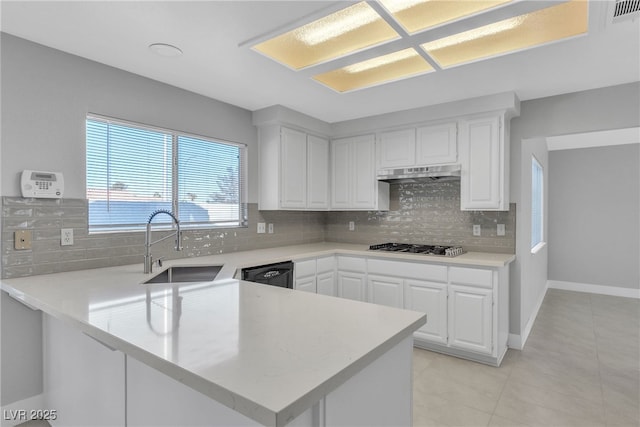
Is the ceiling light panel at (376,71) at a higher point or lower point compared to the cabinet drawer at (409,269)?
higher

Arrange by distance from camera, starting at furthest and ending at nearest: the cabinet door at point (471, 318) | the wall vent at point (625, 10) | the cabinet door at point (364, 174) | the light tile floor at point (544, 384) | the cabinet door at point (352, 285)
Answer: the cabinet door at point (364, 174) < the cabinet door at point (352, 285) < the cabinet door at point (471, 318) < the light tile floor at point (544, 384) < the wall vent at point (625, 10)

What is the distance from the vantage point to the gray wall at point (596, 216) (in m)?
5.25

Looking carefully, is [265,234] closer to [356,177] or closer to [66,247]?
[356,177]

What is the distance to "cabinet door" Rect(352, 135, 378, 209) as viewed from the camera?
3982 mm

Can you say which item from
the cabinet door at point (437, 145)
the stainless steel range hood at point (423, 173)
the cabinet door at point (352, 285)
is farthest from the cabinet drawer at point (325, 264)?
the cabinet door at point (437, 145)

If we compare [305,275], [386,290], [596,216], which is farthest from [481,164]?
[596,216]

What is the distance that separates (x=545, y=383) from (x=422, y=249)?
1.48 metres

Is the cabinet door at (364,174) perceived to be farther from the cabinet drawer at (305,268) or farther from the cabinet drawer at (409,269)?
the cabinet drawer at (305,268)

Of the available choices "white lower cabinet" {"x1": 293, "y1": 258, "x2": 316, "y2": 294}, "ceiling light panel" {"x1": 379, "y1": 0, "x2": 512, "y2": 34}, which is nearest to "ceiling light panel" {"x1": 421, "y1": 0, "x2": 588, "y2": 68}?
"ceiling light panel" {"x1": 379, "y1": 0, "x2": 512, "y2": 34}

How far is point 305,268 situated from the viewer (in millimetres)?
3414

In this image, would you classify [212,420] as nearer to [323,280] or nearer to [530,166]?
[323,280]

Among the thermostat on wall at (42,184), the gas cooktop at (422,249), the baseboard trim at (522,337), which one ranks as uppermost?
the thermostat on wall at (42,184)

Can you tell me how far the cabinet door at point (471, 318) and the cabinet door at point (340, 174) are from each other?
65.0 inches

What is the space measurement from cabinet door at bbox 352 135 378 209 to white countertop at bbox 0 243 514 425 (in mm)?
2392
